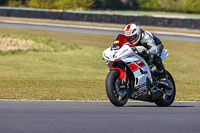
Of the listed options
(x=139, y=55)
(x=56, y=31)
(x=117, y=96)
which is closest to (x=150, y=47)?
(x=139, y=55)

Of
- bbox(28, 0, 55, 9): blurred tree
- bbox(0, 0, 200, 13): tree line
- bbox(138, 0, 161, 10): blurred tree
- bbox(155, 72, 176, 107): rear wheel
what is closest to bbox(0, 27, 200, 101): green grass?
bbox(155, 72, 176, 107): rear wheel

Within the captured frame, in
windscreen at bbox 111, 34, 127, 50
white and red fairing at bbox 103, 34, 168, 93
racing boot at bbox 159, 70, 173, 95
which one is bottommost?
racing boot at bbox 159, 70, 173, 95

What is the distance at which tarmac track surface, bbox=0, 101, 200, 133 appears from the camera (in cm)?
648

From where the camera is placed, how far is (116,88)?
9.23 meters

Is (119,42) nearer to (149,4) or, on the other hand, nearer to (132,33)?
(132,33)

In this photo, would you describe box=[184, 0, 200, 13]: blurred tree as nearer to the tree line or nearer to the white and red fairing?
the tree line

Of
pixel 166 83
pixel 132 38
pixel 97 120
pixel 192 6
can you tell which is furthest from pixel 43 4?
pixel 97 120

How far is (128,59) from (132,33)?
0.55 m

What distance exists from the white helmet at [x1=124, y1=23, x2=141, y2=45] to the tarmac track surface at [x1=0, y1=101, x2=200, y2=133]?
1397mm

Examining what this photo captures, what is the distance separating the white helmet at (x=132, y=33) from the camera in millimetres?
9656

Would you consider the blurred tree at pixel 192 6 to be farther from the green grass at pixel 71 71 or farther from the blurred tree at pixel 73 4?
the green grass at pixel 71 71

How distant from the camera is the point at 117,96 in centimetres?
932

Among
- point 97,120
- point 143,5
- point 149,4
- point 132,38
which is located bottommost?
point 143,5

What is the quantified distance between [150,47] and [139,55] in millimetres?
283
